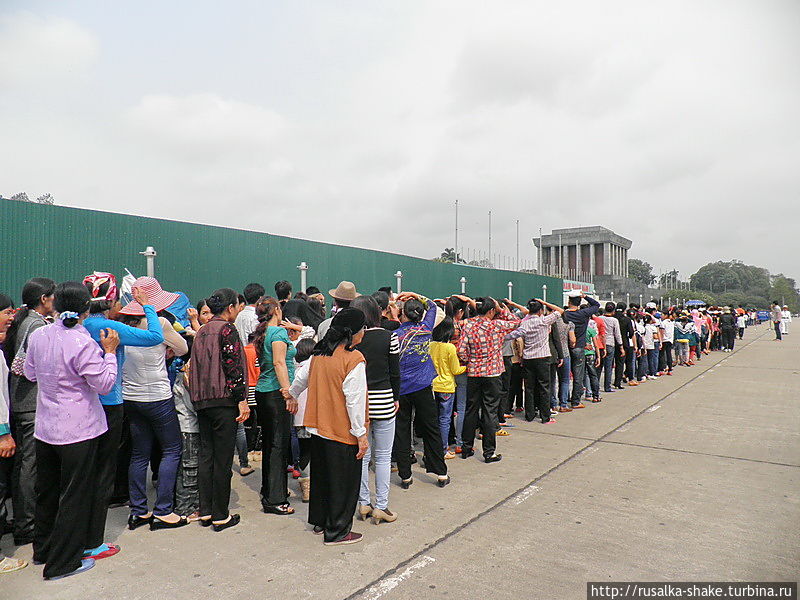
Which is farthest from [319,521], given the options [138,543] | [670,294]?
[670,294]

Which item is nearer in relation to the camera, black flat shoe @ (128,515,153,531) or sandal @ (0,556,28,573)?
sandal @ (0,556,28,573)

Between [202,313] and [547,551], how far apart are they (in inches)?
171

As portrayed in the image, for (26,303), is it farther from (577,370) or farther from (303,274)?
(577,370)

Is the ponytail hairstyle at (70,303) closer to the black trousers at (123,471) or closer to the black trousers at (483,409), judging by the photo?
the black trousers at (123,471)

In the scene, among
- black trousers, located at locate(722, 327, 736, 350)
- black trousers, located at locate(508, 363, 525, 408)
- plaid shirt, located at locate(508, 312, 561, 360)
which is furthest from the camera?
black trousers, located at locate(722, 327, 736, 350)

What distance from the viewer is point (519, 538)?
4102 mm

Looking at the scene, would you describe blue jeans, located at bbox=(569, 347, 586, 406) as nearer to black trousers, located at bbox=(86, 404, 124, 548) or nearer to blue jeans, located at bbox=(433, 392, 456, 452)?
blue jeans, located at bbox=(433, 392, 456, 452)

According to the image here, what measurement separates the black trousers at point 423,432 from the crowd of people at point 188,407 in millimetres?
13

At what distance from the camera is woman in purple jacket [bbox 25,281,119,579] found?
3.45 meters

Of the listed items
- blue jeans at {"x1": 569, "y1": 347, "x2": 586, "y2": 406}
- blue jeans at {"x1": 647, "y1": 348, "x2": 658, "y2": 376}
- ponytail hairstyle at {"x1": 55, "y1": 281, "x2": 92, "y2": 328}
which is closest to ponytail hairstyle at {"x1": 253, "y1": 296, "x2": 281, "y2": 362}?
ponytail hairstyle at {"x1": 55, "y1": 281, "x2": 92, "y2": 328}

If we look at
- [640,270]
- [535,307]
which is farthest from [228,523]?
[640,270]

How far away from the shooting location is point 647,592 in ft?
11.1

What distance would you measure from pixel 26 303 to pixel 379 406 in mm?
2756

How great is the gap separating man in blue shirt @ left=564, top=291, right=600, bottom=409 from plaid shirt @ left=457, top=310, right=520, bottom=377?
310 centimetres
